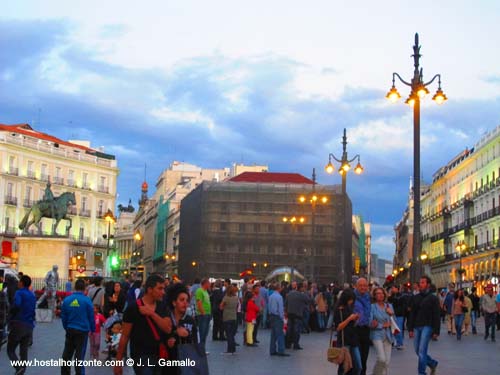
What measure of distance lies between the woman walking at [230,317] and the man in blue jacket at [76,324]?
26.9 feet

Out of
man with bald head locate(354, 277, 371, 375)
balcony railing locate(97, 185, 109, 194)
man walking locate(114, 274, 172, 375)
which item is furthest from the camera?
balcony railing locate(97, 185, 109, 194)

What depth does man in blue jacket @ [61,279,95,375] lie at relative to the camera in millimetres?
12469

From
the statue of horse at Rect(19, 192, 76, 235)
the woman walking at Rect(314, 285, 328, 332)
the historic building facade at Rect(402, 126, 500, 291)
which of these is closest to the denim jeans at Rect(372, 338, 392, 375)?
the woman walking at Rect(314, 285, 328, 332)

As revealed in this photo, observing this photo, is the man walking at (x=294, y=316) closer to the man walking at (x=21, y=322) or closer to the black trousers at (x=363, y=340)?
the black trousers at (x=363, y=340)

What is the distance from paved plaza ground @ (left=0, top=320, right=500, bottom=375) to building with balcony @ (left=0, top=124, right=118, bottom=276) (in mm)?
62054

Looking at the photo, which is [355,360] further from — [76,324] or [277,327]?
[277,327]

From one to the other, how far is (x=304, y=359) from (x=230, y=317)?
2.37m

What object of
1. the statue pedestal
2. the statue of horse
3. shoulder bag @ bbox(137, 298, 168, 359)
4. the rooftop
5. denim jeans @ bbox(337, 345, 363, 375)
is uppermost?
the rooftop

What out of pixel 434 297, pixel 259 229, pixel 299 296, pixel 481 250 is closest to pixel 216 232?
pixel 259 229

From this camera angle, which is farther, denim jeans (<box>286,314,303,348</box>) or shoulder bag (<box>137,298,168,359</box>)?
denim jeans (<box>286,314,303,348</box>)

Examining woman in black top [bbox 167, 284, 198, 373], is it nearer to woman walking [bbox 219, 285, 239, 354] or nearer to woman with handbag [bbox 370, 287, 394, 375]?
woman with handbag [bbox 370, 287, 394, 375]

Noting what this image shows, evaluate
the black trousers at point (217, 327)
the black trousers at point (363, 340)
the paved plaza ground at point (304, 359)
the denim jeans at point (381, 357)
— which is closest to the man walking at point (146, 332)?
the black trousers at point (363, 340)

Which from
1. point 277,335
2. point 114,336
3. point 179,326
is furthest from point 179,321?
point 277,335

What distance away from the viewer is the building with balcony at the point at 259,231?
Answer: 3172 inches
